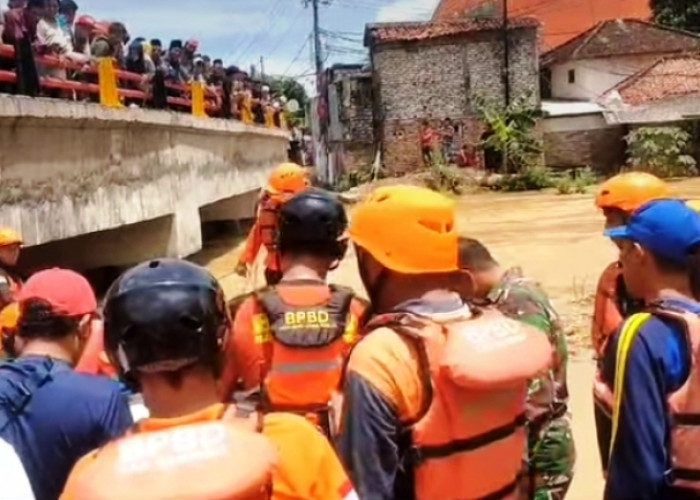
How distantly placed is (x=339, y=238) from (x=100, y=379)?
3.20 ft

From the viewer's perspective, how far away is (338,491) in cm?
195

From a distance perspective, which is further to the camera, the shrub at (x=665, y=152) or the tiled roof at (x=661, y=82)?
the tiled roof at (x=661, y=82)

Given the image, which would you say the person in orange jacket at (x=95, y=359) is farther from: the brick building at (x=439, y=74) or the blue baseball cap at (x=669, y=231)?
the brick building at (x=439, y=74)

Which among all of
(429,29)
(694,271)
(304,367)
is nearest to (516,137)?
(429,29)

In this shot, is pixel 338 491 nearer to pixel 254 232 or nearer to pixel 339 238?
pixel 339 238

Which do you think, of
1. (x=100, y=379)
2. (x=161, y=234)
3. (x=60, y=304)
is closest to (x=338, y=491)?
(x=100, y=379)

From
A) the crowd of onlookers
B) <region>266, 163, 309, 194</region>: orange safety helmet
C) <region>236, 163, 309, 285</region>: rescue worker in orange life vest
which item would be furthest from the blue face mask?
<region>266, 163, 309, 194</region>: orange safety helmet

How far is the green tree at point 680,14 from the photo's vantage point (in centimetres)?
4112

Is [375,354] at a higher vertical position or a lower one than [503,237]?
higher

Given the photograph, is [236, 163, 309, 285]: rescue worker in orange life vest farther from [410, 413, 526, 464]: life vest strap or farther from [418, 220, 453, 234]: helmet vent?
[410, 413, 526, 464]: life vest strap

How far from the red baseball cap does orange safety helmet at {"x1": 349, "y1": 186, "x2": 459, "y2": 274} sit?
38.3 inches

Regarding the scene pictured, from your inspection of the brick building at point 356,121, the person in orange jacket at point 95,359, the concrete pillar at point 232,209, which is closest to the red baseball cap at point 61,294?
the person in orange jacket at point 95,359

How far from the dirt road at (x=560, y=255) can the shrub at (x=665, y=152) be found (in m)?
1.62

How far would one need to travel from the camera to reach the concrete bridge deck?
1035 cm
